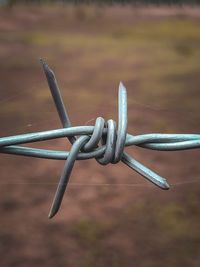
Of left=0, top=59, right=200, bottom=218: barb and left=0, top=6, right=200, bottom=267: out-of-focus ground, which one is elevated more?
left=0, top=59, right=200, bottom=218: barb

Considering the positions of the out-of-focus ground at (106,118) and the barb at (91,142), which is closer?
the barb at (91,142)

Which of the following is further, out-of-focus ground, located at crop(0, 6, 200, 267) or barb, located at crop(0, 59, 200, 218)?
out-of-focus ground, located at crop(0, 6, 200, 267)

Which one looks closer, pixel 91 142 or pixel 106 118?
pixel 91 142

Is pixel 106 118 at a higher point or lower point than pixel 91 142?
lower

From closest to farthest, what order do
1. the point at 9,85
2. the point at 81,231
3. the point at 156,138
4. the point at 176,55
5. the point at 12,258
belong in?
1. the point at 156,138
2. the point at 12,258
3. the point at 81,231
4. the point at 9,85
5. the point at 176,55

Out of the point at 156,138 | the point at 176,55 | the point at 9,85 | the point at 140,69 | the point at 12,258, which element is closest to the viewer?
the point at 156,138

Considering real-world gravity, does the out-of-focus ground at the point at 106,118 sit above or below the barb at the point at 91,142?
below

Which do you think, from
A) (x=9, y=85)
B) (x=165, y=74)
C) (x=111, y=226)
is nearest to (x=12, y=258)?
(x=111, y=226)

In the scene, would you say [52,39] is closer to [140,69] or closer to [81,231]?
[140,69]
